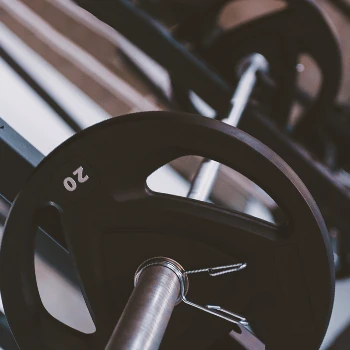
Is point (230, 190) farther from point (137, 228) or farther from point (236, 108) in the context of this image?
point (137, 228)

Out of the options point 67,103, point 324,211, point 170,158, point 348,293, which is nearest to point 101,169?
point 170,158

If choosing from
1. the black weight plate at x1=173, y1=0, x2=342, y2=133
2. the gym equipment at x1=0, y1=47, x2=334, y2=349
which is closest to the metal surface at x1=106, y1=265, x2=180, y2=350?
the gym equipment at x1=0, y1=47, x2=334, y2=349

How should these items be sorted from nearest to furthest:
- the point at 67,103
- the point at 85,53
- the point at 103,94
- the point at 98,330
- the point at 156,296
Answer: the point at 156,296, the point at 98,330, the point at 67,103, the point at 103,94, the point at 85,53

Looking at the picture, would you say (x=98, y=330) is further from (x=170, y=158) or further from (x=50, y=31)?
(x=50, y=31)

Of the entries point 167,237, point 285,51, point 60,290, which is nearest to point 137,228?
point 167,237

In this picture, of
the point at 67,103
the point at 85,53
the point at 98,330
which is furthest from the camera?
the point at 85,53

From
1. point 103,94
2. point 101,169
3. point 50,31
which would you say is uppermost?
point 50,31

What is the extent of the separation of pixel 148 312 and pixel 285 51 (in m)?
1.04

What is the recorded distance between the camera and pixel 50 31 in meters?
1.58

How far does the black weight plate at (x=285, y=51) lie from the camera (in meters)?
1.19

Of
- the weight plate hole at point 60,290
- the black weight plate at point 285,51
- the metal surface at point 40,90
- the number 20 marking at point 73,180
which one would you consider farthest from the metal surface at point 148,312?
the black weight plate at point 285,51

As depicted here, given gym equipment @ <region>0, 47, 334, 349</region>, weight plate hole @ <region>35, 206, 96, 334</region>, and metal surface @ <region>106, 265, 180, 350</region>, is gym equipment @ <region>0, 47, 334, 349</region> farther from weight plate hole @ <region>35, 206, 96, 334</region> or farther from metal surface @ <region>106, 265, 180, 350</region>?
weight plate hole @ <region>35, 206, 96, 334</region>

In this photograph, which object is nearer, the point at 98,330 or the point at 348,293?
the point at 98,330

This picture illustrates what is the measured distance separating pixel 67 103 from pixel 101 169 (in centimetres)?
82
